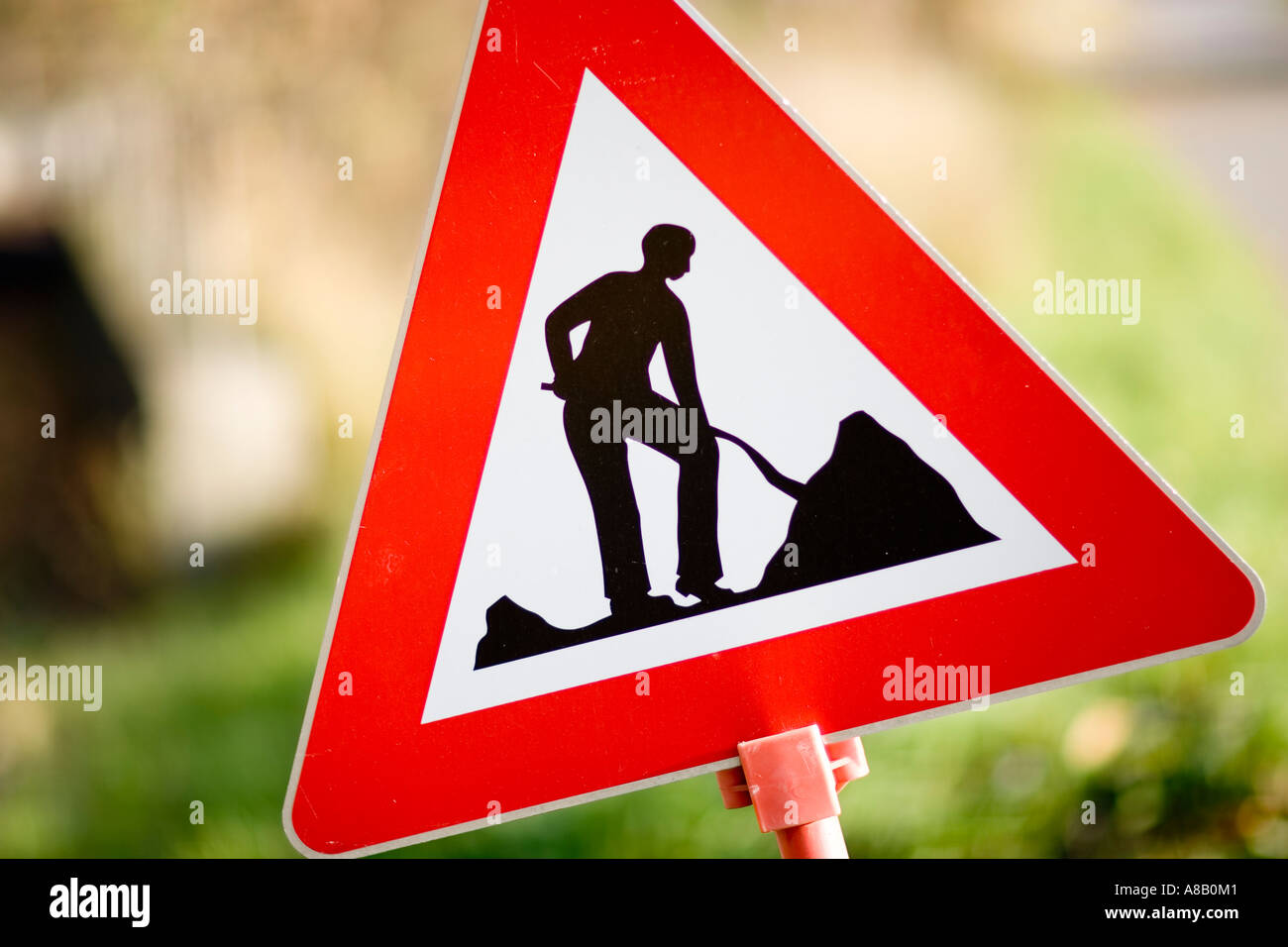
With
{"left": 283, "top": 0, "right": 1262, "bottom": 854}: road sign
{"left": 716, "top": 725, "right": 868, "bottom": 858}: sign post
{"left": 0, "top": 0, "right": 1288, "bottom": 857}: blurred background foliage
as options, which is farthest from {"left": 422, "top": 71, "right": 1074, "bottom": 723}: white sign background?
{"left": 0, "top": 0, "right": 1288, "bottom": 857}: blurred background foliage

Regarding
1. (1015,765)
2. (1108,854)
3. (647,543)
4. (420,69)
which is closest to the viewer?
(647,543)

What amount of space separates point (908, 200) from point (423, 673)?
237 centimetres

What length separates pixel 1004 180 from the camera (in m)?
3.00

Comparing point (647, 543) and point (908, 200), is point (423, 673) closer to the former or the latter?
point (647, 543)

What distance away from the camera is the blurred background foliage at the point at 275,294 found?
285 centimetres

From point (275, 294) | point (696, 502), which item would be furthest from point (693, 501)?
point (275, 294)

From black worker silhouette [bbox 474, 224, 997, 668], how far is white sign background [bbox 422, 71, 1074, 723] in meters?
0.01

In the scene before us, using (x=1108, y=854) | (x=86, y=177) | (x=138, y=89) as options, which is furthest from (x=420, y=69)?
(x=1108, y=854)

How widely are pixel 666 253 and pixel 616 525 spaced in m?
0.28

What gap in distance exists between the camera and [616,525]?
1.03 meters

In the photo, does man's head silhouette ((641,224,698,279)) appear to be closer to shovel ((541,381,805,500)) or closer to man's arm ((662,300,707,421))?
man's arm ((662,300,707,421))

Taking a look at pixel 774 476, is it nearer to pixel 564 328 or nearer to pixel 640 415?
pixel 640 415

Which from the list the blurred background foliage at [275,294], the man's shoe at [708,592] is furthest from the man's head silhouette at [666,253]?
the blurred background foliage at [275,294]

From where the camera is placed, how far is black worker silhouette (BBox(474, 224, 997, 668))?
1.02 meters
